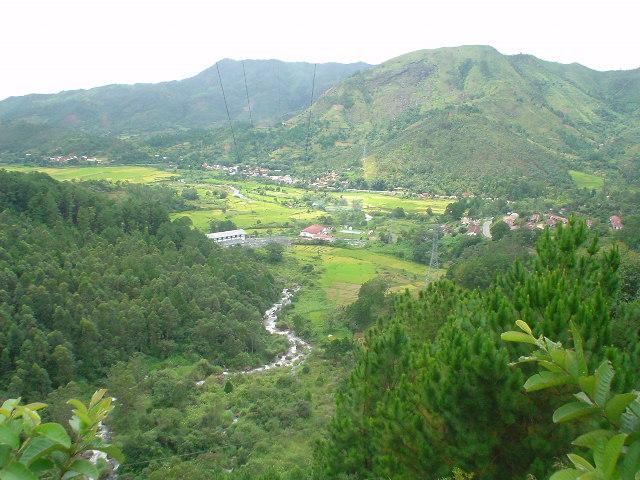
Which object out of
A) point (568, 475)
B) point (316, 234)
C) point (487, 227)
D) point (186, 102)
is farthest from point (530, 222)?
point (186, 102)

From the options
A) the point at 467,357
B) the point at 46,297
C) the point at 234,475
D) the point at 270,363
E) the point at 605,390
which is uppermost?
the point at 605,390

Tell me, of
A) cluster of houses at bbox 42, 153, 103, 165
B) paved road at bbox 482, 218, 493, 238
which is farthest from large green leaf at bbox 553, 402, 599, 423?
cluster of houses at bbox 42, 153, 103, 165

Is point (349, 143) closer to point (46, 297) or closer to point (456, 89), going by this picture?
point (456, 89)

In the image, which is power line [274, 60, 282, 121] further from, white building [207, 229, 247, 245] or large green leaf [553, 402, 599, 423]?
large green leaf [553, 402, 599, 423]

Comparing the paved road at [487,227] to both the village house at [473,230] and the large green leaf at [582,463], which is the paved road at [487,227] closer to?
the village house at [473,230]

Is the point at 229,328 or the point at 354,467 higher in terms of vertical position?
the point at 354,467

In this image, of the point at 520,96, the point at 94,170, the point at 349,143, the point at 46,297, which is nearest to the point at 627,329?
the point at 46,297
